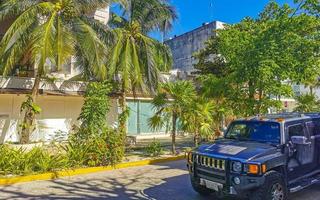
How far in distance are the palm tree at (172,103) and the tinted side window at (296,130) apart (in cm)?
641

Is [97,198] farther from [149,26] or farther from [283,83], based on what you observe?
[149,26]

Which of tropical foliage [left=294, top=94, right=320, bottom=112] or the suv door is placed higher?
tropical foliage [left=294, top=94, right=320, bottom=112]

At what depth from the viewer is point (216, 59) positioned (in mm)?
21500

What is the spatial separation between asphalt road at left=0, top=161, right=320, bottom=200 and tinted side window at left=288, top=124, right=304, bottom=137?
1555 millimetres

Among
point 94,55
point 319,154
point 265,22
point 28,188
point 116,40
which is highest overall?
point 265,22

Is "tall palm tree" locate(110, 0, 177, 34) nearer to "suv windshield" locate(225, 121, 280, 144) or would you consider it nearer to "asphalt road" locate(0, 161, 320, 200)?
"asphalt road" locate(0, 161, 320, 200)

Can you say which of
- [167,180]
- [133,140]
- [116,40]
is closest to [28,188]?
[167,180]

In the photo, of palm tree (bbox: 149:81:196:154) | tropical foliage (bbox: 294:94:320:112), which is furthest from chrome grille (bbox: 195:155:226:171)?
tropical foliage (bbox: 294:94:320:112)

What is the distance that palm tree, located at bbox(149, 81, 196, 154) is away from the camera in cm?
1384

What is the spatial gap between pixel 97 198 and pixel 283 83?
10610 millimetres

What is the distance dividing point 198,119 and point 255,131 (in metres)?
6.48

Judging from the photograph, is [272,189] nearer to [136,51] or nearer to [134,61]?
[134,61]

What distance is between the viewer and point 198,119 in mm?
14234

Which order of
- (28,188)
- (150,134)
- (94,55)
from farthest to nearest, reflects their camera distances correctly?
(150,134) < (94,55) < (28,188)
